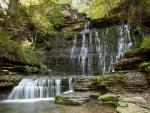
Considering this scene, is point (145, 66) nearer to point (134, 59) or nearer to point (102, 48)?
point (134, 59)

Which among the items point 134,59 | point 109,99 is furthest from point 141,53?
point 109,99

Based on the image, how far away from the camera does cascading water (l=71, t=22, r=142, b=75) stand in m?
22.0

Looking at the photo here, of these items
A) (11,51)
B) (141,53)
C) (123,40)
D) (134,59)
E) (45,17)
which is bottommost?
(134,59)

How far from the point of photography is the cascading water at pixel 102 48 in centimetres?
2202

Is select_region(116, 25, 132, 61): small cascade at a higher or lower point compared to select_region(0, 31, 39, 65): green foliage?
higher

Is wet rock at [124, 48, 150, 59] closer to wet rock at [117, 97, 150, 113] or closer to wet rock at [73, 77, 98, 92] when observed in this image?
wet rock at [73, 77, 98, 92]

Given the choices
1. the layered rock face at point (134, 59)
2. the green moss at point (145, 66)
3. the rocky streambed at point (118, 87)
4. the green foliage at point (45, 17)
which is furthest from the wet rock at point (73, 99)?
the green foliage at point (45, 17)

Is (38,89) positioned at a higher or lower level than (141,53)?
lower

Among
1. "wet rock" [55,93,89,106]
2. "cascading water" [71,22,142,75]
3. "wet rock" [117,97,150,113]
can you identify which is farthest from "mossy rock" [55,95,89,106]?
"cascading water" [71,22,142,75]

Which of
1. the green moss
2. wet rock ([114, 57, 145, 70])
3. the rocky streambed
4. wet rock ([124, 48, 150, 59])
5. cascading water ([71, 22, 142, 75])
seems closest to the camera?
the rocky streambed

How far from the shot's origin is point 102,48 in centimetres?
2359

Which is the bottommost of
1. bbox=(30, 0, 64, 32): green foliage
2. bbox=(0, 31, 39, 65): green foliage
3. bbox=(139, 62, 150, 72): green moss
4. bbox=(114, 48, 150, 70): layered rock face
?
bbox=(139, 62, 150, 72): green moss

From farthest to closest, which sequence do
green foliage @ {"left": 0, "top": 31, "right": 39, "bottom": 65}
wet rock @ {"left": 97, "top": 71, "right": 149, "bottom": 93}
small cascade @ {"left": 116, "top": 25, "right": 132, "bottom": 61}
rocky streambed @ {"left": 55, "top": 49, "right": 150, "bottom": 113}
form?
1. small cascade @ {"left": 116, "top": 25, "right": 132, "bottom": 61}
2. green foliage @ {"left": 0, "top": 31, "right": 39, "bottom": 65}
3. wet rock @ {"left": 97, "top": 71, "right": 149, "bottom": 93}
4. rocky streambed @ {"left": 55, "top": 49, "right": 150, "bottom": 113}

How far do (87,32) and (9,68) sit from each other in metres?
10.1
